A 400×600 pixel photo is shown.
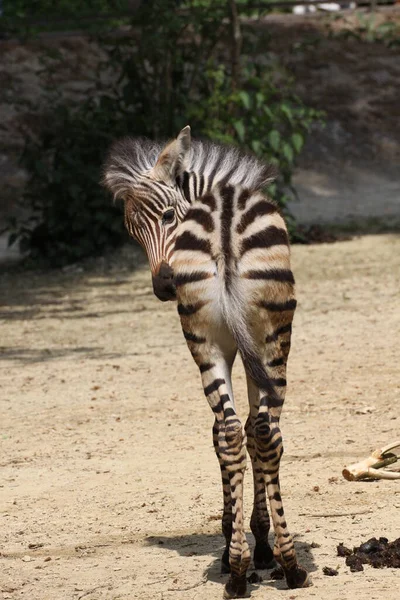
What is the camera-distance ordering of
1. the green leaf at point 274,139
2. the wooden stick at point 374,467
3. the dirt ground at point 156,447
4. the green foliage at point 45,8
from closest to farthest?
the dirt ground at point 156,447, the wooden stick at point 374,467, the green leaf at point 274,139, the green foliage at point 45,8

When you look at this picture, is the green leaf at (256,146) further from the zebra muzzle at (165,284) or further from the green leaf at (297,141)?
the zebra muzzle at (165,284)

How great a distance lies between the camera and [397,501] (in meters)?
5.33

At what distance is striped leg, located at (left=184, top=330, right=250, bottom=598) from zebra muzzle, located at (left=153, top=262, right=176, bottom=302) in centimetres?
24

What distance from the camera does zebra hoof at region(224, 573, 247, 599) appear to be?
4293 mm

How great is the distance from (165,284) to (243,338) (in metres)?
0.50

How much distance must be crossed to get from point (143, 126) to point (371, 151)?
22.5 ft

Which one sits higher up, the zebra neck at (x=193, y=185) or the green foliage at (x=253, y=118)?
the zebra neck at (x=193, y=185)

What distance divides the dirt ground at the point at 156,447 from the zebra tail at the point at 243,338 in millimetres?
863

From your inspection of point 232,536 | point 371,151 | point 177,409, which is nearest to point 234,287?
point 232,536

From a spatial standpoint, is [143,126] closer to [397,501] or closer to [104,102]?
[104,102]

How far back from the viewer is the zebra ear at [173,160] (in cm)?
489

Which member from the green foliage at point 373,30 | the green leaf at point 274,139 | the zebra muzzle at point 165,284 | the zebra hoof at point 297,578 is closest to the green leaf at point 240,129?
the green leaf at point 274,139

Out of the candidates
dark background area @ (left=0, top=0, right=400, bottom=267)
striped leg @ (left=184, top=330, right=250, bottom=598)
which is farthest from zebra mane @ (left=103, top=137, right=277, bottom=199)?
dark background area @ (left=0, top=0, right=400, bottom=267)

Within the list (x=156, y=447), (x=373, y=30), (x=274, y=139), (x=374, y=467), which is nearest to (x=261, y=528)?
(x=374, y=467)
